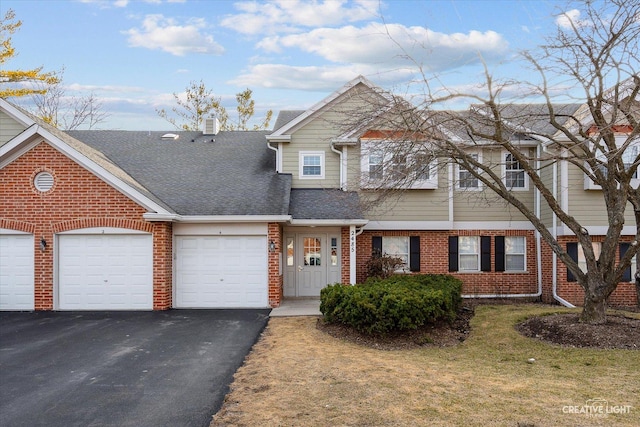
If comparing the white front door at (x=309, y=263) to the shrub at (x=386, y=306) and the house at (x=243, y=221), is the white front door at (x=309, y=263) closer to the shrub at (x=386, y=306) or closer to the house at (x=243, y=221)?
the house at (x=243, y=221)

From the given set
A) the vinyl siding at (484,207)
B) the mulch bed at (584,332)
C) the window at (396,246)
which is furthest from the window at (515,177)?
the mulch bed at (584,332)

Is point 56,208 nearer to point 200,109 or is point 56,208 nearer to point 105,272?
point 105,272

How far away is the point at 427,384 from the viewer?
7.34 m

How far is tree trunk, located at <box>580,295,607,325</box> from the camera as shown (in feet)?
35.2

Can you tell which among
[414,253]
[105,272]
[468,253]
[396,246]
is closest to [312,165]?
[396,246]

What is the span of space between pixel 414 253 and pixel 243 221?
19.3ft

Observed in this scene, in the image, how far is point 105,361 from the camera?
8953mm

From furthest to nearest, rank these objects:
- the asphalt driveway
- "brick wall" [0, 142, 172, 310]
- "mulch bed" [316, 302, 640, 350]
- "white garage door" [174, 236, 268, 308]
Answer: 1. "white garage door" [174, 236, 268, 308]
2. "brick wall" [0, 142, 172, 310]
3. "mulch bed" [316, 302, 640, 350]
4. the asphalt driveway

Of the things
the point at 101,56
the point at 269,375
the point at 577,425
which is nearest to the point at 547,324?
the point at 577,425

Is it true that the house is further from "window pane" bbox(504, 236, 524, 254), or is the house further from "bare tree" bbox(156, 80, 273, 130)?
"bare tree" bbox(156, 80, 273, 130)

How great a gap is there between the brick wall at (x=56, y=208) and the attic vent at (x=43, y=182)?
10 centimetres

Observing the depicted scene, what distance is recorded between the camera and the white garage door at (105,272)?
14.1m

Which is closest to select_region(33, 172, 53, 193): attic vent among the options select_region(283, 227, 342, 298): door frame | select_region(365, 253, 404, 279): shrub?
select_region(283, 227, 342, 298): door frame

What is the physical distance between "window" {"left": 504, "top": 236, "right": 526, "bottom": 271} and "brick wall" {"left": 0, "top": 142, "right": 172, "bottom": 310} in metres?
10.8
